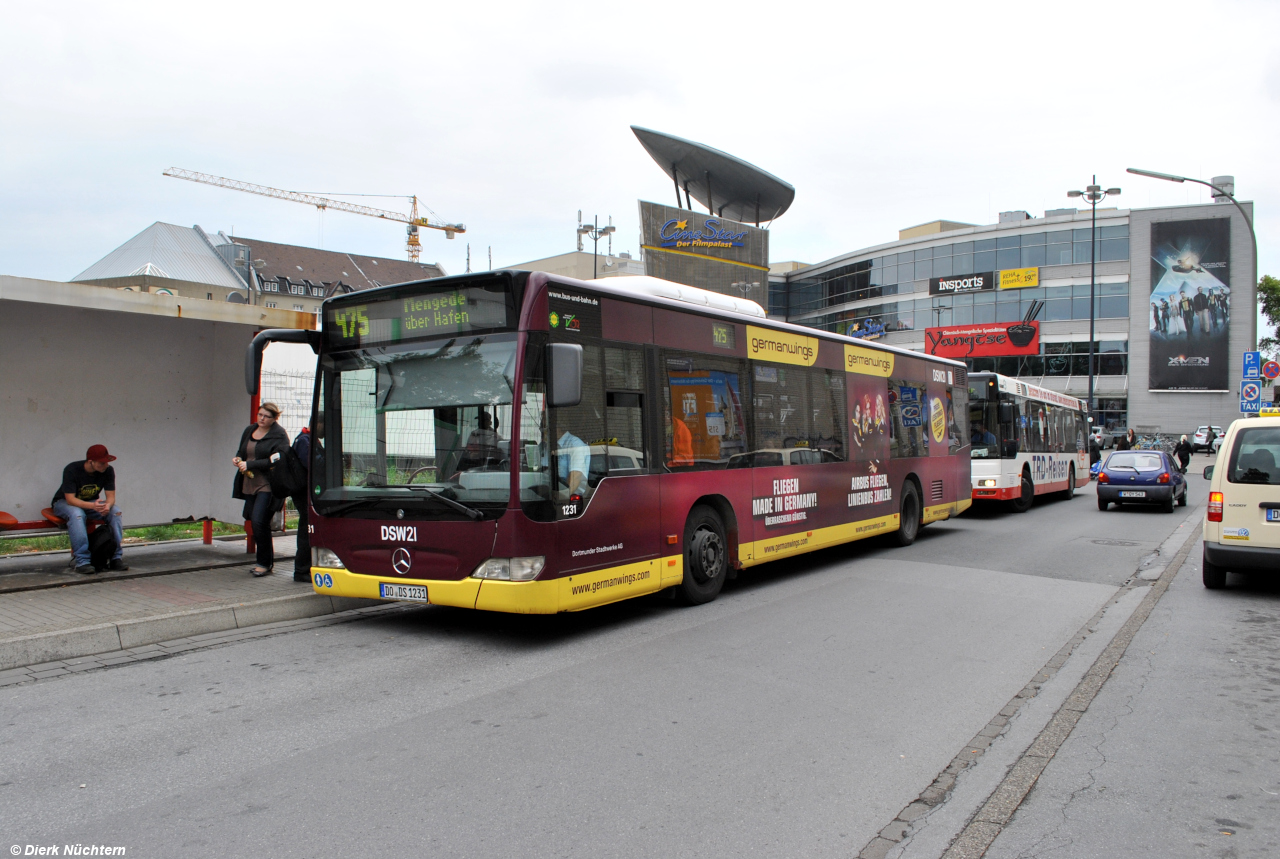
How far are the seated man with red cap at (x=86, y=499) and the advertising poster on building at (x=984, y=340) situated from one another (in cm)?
5870

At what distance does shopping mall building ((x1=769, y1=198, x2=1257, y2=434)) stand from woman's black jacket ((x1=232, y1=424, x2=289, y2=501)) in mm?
58398

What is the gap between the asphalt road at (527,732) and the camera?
11.8ft

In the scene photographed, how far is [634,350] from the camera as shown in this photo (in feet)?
25.6

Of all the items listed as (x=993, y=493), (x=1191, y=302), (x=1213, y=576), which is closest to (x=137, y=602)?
(x=1213, y=576)

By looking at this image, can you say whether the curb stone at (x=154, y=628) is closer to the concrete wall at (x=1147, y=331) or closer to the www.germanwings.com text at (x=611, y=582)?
the www.germanwings.com text at (x=611, y=582)

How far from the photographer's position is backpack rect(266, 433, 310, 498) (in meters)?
8.73

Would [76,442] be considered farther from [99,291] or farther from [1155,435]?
[1155,435]

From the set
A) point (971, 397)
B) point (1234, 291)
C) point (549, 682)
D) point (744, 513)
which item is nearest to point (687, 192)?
point (971, 397)

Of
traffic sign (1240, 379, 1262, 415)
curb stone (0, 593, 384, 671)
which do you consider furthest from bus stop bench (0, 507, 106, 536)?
traffic sign (1240, 379, 1262, 415)

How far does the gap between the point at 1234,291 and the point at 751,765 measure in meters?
67.8

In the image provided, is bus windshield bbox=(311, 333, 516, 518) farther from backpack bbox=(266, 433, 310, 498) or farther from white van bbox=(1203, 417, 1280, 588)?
white van bbox=(1203, 417, 1280, 588)

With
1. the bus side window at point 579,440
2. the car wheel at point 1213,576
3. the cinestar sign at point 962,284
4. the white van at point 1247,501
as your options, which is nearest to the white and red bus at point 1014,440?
the car wheel at point 1213,576

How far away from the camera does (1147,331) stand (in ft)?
196

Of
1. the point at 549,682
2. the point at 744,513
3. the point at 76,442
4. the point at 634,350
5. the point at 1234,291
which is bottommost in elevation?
the point at 549,682
